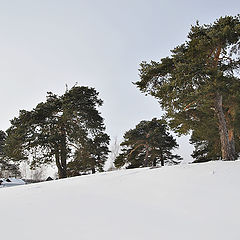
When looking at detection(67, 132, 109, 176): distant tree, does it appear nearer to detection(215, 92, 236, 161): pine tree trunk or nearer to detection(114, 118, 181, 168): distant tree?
detection(114, 118, 181, 168): distant tree

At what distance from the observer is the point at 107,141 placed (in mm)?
20031

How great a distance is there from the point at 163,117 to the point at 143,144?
11.8 m

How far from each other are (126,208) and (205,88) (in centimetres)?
613

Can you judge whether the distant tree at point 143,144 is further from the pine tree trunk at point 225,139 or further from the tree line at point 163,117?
the pine tree trunk at point 225,139

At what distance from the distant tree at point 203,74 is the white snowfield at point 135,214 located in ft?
15.1

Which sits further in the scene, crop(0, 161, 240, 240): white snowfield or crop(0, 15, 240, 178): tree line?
crop(0, 15, 240, 178): tree line

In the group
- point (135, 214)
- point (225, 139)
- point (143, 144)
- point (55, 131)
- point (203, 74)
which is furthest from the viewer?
point (143, 144)

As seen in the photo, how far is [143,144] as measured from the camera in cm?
2206

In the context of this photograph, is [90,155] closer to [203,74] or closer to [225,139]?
[225,139]

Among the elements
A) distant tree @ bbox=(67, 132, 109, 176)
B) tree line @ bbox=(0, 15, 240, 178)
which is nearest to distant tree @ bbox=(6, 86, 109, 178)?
tree line @ bbox=(0, 15, 240, 178)

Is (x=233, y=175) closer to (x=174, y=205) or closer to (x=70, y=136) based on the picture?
(x=174, y=205)

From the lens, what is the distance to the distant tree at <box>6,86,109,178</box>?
1438 centimetres

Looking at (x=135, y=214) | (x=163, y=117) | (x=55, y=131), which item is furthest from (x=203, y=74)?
(x=55, y=131)

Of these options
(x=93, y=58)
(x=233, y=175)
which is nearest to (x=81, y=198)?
(x=233, y=175)
